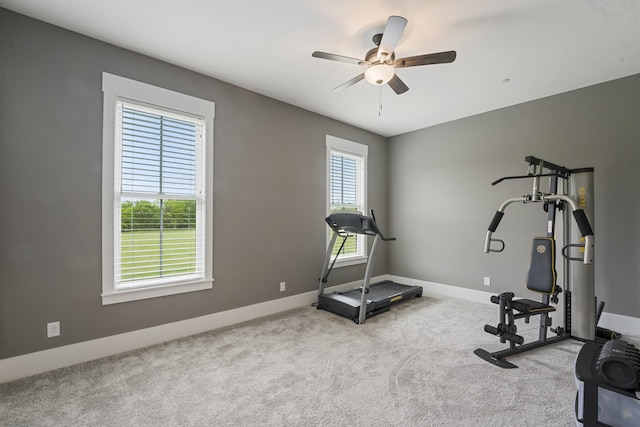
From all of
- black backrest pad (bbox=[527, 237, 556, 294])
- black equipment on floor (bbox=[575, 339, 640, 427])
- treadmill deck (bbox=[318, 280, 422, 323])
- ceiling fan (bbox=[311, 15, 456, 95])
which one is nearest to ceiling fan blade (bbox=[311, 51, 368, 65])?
ceiling fan (bbox=[311, 15, 456, 95])

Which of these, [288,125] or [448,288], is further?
[448,288]

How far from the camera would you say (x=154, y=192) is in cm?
293

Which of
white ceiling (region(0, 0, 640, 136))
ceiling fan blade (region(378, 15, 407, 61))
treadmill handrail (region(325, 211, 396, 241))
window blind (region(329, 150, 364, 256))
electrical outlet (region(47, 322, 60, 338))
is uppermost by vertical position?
white ceiling (region(0, 0, 640, 136))

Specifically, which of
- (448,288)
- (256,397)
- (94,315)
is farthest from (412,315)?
(94,315)

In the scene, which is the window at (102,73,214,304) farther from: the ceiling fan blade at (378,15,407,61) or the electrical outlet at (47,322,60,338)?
the ceiling fan blade at (378,15,407,61)

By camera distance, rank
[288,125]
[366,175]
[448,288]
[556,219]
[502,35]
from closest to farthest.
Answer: [502,35]
[556,219]
[288,125]
[448,288]
[366,175]

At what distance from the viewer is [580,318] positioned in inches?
111

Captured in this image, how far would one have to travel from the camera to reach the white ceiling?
221cm

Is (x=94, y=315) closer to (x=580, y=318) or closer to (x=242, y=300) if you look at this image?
(x=242, y=300)

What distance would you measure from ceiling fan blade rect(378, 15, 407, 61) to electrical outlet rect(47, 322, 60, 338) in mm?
3431

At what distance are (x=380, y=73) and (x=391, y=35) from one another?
0.35 m

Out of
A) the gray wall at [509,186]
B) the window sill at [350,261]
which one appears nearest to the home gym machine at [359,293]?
the window sill at [350,261]

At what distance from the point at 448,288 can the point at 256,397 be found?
12.0ft

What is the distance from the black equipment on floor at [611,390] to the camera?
1452mm
